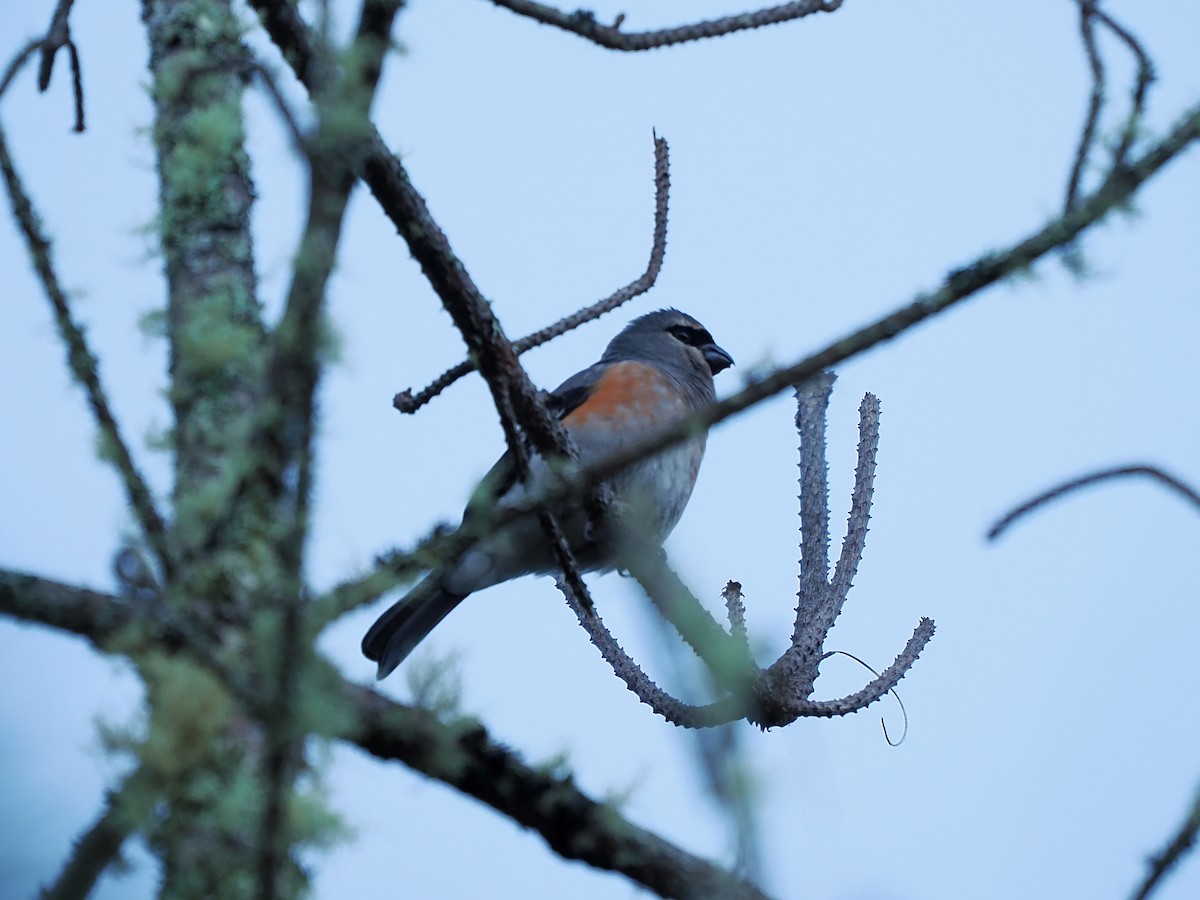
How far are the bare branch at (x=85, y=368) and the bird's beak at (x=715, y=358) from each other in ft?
16.0

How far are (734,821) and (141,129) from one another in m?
1.65

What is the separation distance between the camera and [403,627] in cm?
512

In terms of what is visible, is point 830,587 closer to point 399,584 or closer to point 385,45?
point 399,584

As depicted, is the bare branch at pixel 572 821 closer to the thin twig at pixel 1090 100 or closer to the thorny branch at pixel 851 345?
the thorny branch at pixel 851 345

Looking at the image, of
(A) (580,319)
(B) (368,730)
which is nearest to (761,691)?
(A) (580,319)

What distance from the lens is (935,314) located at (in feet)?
6.04

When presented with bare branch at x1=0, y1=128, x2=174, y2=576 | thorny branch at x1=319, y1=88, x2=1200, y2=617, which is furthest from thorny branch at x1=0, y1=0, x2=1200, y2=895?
bare branch at x1=0, y1=128, x2=174, y2=576

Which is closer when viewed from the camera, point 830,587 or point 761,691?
point 761,691

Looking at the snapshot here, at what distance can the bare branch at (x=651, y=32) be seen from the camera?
8.36ft

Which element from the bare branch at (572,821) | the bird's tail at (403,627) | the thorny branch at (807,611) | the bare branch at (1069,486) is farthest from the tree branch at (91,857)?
the bird's tail at (403,627)

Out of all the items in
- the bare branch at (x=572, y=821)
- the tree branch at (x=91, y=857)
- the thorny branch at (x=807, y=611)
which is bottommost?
the tree branch at (x=91, y=857)

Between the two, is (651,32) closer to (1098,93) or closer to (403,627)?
(1098,93)

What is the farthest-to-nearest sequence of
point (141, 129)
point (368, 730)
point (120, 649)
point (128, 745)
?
1. point (141, 129)
2. point (368, 730)
3. point (120, 649)
4. point (128, 745)

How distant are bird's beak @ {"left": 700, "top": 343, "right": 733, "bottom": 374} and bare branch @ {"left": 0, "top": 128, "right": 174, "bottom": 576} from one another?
488cm
